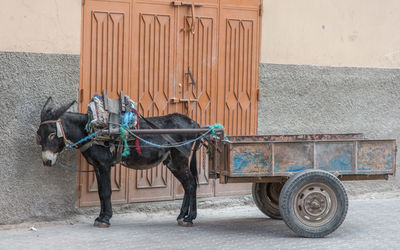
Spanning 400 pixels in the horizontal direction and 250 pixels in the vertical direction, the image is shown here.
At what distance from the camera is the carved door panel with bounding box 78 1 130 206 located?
24.9 feet

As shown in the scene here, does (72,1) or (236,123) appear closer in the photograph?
(72,1)

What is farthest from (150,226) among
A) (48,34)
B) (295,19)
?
(295,19)

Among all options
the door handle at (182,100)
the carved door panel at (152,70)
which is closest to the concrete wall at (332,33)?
the door handle at (182,100)

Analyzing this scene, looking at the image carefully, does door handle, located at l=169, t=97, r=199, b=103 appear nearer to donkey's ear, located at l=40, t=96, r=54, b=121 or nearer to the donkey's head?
the donkey's head

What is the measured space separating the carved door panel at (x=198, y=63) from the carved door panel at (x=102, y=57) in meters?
0.80

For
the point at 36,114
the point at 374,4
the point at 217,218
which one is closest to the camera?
the point at 36,114

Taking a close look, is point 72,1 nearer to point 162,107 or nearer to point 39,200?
point 162,107

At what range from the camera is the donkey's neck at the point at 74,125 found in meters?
6.98

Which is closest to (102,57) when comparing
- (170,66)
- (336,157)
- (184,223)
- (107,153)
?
(170,66)

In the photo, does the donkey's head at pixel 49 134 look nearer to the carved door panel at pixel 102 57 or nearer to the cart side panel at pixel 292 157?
the carved door panel at pixel 102 57

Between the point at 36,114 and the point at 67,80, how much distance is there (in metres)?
0.57

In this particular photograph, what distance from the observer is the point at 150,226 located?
7.36 metres

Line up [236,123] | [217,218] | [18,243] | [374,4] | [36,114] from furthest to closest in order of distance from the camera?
[374,4] → [236,123] → [217,218] → [36,114] → [18,243]

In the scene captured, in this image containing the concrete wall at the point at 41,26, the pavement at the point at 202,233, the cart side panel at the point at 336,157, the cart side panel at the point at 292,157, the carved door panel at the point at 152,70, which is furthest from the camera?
the carved door panel at the point at 152,70
